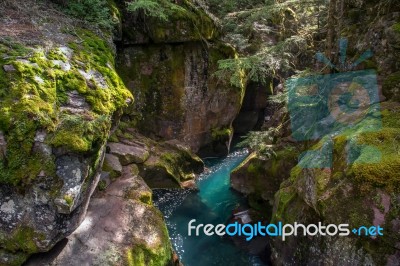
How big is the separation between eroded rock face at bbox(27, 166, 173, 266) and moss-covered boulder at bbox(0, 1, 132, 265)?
344mm

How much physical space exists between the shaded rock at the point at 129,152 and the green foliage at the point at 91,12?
4.24m

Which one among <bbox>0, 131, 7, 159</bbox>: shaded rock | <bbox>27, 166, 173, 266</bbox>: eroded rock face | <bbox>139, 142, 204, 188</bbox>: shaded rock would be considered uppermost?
<bbox>0, 131, 7, 159</bbox>: shaded rock

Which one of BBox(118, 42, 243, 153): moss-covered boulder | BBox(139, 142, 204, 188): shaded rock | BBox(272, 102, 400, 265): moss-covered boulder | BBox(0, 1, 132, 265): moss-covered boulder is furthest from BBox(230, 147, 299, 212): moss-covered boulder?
BBox(0, 1, 132, 265): moss-covered boulder

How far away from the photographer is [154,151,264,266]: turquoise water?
962 centimetres

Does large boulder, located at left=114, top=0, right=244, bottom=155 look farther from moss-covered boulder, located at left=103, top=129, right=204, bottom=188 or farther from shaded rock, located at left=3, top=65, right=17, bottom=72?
shaded rock, located at left=3, top=65, right=17, bottom=72

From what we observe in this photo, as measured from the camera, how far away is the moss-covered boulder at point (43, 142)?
5.89 metres

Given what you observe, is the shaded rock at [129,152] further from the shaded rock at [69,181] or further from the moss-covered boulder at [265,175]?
the shaded rock at [69,181]

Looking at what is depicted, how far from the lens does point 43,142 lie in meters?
6.05

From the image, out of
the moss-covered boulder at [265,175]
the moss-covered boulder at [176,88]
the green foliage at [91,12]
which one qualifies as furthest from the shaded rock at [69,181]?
the moss-covered boulder at [176,88]

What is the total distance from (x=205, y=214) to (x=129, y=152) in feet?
12.6

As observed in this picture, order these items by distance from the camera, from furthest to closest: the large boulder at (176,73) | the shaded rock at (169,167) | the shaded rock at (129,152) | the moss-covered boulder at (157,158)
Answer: the large boulder at (176,73)
the shaded rock at (169,167)
the moss-covered boulder at (157,158)
the shaded rock at (129,152)

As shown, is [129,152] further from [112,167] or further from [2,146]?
[2,146]

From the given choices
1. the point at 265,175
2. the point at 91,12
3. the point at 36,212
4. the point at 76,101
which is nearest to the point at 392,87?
the point at 265,175

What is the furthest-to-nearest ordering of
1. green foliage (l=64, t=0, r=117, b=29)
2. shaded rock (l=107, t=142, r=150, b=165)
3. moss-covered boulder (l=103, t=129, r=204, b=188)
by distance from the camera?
moss-covered boulder (l=103, t=129, r=204, b=188)
shaded rock (l=107, t=142, r=150, b=165)
green foliage (l=64, t=0, r=117, b=29)
